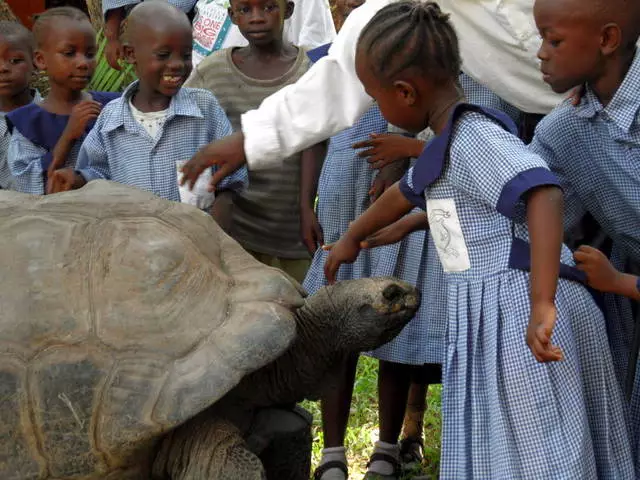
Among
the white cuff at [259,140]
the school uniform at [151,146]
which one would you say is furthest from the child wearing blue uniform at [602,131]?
the school uniform at [151,146]

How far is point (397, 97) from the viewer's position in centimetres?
310

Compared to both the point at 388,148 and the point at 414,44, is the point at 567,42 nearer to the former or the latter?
the point at 414,44

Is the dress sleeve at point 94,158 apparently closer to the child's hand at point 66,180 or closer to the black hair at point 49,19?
the child's hand at point 66,180

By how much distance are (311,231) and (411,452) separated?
3.56 feet

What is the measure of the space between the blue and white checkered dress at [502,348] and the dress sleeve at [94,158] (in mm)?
1571

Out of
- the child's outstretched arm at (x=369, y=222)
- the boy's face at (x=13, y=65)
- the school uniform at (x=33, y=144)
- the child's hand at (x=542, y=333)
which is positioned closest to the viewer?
the child's hand at (x=542, y=333)

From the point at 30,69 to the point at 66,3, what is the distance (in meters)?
6.03

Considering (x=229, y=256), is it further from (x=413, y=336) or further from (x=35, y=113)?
(x=35, y=113)

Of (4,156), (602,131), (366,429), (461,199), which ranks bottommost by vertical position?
(366,429)

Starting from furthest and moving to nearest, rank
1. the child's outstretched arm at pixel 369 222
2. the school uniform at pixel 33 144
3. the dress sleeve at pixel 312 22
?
the dress sleeve at pixel 312 22
the school uniform at pixel 33 144
the child's outstretched arm at pixel 369 222

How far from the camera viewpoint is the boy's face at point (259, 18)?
15.1ft

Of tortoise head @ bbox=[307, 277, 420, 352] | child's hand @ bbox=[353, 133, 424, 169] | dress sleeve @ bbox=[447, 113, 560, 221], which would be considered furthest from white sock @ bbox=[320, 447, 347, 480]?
dress sleeve @ bbox=[447, 113, 560, 221]

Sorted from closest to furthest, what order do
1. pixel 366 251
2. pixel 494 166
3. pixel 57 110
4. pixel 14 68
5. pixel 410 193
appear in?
pixel 494 166 < pixel 410 193 < pixel 366 251 < pixel 57 110 < pixel 14 68

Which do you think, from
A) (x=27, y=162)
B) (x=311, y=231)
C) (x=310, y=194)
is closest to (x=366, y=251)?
(x=311, y=231)
